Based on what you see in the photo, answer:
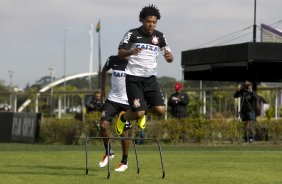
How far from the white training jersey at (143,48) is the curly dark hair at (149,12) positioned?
0.70 feet

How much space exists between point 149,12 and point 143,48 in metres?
0.55

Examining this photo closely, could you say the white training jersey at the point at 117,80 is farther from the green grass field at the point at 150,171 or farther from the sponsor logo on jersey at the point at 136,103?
the sponsor logo on jersey at the point at 136,103

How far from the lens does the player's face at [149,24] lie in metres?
10.4

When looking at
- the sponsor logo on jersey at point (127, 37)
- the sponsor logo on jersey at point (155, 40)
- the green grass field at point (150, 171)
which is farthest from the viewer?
the sponsor logo on jersey at point (155, 40)

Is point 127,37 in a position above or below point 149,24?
below

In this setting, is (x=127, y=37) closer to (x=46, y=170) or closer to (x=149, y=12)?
(x=149, y=12)

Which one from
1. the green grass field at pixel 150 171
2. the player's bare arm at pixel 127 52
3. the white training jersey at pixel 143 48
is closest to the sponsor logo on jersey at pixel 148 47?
the white training jersey at pixel 143 48

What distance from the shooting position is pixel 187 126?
22359 millimetres

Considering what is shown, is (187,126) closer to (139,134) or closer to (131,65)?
(139,134)

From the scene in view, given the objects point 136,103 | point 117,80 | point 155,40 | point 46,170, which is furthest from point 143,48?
point 46,170

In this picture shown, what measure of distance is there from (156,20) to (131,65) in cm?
78

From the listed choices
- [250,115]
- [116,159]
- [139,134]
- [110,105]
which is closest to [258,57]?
[250,115]

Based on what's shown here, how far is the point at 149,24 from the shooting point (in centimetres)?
1041

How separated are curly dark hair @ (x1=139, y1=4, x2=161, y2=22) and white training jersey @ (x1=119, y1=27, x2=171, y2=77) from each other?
21 centimetres
